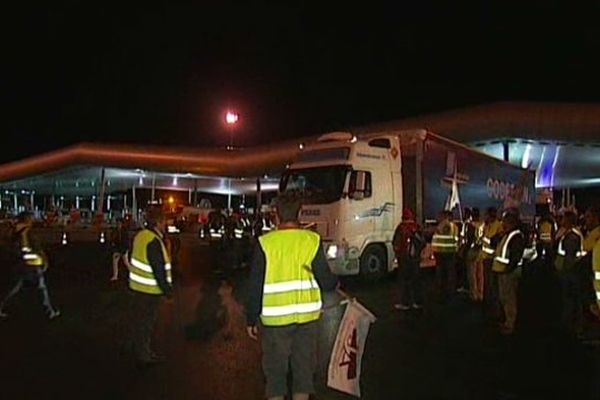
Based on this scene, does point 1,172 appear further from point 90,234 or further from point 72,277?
point 72,277

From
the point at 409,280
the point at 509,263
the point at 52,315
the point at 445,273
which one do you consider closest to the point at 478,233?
the point at 445,273

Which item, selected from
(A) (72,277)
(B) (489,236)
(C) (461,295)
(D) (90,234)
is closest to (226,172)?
(D) (90,234)

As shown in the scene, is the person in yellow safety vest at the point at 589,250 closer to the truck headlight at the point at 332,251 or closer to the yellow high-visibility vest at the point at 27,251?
the truck headlight at the point at 332,251

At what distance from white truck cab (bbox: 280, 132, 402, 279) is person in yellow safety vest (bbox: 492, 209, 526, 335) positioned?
574 centimetres

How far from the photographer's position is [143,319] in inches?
342

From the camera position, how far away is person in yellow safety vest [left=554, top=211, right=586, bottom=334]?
11312mm

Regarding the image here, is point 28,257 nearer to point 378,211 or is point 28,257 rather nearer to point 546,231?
point 378,211

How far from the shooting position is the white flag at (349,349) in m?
6.36

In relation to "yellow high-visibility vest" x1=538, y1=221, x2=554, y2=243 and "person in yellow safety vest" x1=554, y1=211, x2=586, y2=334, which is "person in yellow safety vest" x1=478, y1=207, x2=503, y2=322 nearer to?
"person in yellow safety vest" x1=554, y1=211, x2=586, y2=334

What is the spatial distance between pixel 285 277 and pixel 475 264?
396 inches

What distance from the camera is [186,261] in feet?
87.7

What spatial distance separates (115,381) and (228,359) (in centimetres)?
161

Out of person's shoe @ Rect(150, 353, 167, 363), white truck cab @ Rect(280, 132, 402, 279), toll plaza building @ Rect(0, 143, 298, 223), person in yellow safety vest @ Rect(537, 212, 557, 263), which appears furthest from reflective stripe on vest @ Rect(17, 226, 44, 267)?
toll plaza building @ Rect(0, 143, 298, 223)

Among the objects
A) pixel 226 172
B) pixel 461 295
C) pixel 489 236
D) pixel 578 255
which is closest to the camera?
pixel 578 255
